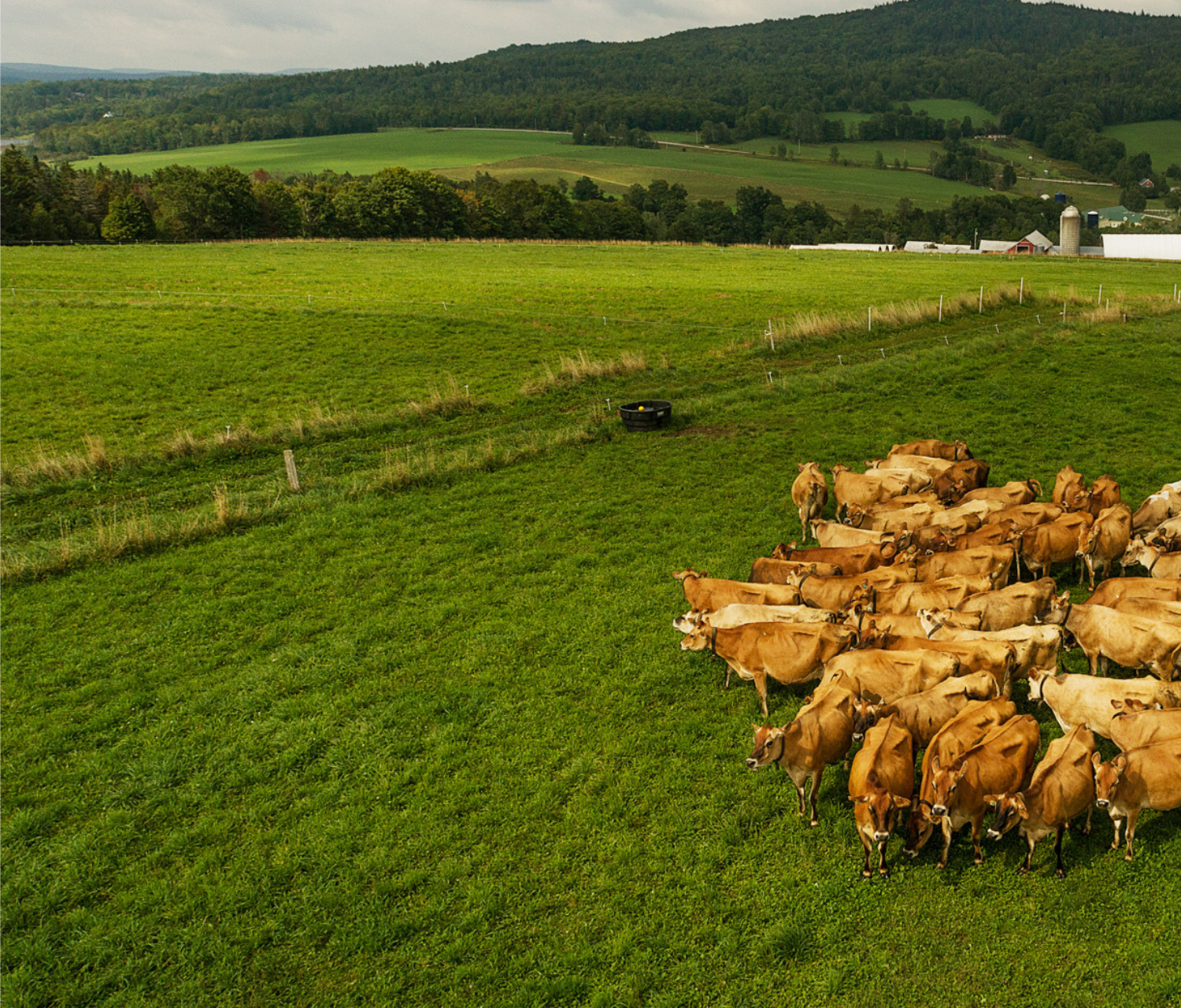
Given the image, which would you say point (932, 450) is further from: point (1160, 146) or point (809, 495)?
point (1160, 146)

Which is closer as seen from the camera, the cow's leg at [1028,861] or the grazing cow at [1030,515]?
the cow's leg at [1028,861]

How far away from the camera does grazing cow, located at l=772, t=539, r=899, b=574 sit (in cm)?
1227

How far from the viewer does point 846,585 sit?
11.3 metres

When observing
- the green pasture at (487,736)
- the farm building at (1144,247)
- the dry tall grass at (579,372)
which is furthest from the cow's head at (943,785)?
the farm building at (1144,247)

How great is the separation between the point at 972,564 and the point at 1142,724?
3798 millimetres

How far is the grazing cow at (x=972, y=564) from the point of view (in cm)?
1144

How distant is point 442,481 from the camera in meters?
18.4

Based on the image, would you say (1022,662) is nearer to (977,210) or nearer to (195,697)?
(195,697)

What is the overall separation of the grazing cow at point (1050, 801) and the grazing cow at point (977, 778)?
0.41 feet

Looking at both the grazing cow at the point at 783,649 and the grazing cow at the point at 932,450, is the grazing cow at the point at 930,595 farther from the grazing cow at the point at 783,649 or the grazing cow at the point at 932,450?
the grazing cow at the point at 932,450

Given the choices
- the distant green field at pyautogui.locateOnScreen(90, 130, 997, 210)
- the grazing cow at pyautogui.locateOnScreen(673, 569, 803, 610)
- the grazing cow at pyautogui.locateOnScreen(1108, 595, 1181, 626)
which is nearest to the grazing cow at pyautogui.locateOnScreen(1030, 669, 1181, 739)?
the grazing cow at pyautogui.locateOnScreen(1108, 595, 1181, 626)

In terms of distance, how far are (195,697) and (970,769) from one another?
9.36 metres

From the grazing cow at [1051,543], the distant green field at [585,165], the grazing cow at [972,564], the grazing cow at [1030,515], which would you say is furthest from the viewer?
the distant green field at [585,165]

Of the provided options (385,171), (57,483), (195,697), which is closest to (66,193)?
(385,171)
